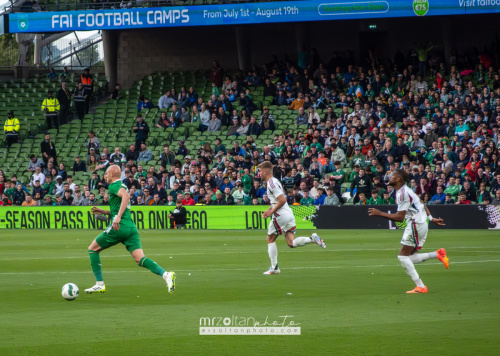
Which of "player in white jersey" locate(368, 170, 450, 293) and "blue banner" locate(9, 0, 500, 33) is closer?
"player in white jersey" locate(368, 170, 450, 293)

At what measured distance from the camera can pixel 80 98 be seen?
41.0 metres

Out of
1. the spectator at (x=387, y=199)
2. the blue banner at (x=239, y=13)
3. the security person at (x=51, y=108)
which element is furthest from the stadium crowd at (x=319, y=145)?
the security person at (x=51, y=108)

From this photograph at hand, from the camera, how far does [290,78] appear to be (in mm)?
38438

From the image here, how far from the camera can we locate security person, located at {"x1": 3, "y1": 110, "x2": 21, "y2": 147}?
129 feet

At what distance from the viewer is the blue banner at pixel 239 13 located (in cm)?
3434

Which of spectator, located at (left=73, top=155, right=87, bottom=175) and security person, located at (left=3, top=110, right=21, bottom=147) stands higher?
security person, located at (left=3, top=110, right=21, bottom=147)

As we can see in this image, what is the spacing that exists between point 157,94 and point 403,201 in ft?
102

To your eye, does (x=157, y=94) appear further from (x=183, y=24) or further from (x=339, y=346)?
(x=339, y=346)

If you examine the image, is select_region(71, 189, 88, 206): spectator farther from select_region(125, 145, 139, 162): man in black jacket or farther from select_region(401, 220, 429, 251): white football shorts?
select_region(401, 220, 429, 251): white football shorts

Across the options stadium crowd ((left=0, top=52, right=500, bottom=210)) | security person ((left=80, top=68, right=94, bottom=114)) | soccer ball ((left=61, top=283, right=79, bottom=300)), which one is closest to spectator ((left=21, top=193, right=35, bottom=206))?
stadium crowd ((left=0, top=52, right=500, bottom=210))

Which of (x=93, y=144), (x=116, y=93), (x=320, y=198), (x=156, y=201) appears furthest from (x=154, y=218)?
(x=116, y=93)

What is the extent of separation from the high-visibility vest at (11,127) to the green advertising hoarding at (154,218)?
7011mm

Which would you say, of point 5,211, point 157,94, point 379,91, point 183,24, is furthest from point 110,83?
point 379,91

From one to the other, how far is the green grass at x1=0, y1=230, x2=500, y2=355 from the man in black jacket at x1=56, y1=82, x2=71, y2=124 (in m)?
21.5
